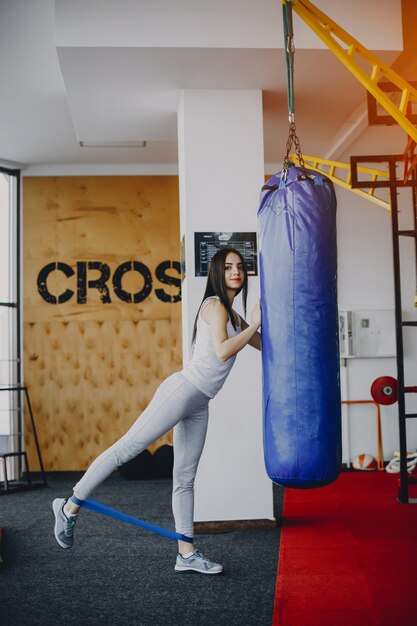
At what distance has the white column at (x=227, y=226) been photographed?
4.79m

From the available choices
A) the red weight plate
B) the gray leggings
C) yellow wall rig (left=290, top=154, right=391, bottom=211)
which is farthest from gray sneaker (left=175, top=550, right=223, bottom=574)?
the red weight plate

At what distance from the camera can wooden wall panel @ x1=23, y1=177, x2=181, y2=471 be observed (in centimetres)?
753

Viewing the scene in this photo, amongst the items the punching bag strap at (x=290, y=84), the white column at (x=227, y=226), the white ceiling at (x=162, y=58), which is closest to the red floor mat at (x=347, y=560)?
the white column at (x=227, y=226)

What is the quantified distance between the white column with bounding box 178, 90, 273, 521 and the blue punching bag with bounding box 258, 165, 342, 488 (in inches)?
74.6

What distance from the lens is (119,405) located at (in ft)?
24.9

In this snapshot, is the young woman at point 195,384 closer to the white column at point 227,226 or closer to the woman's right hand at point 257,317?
the woman's right hand at point 257,317

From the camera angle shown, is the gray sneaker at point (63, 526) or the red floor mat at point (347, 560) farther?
the gray sneaker at point (63, 526)

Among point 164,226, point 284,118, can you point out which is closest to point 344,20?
point 284,118

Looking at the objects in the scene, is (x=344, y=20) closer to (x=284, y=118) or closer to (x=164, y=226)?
(x=284, y=118)

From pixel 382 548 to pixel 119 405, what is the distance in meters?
3.99

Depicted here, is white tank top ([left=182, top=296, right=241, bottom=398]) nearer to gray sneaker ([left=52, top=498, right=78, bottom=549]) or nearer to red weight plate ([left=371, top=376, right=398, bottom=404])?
gray sneaker ([left=52, top=498, right=78, bottom=549])

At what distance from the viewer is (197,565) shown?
3693mm

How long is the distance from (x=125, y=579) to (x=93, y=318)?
4.29m

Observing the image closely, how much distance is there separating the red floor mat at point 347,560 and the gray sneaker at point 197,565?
337mm
